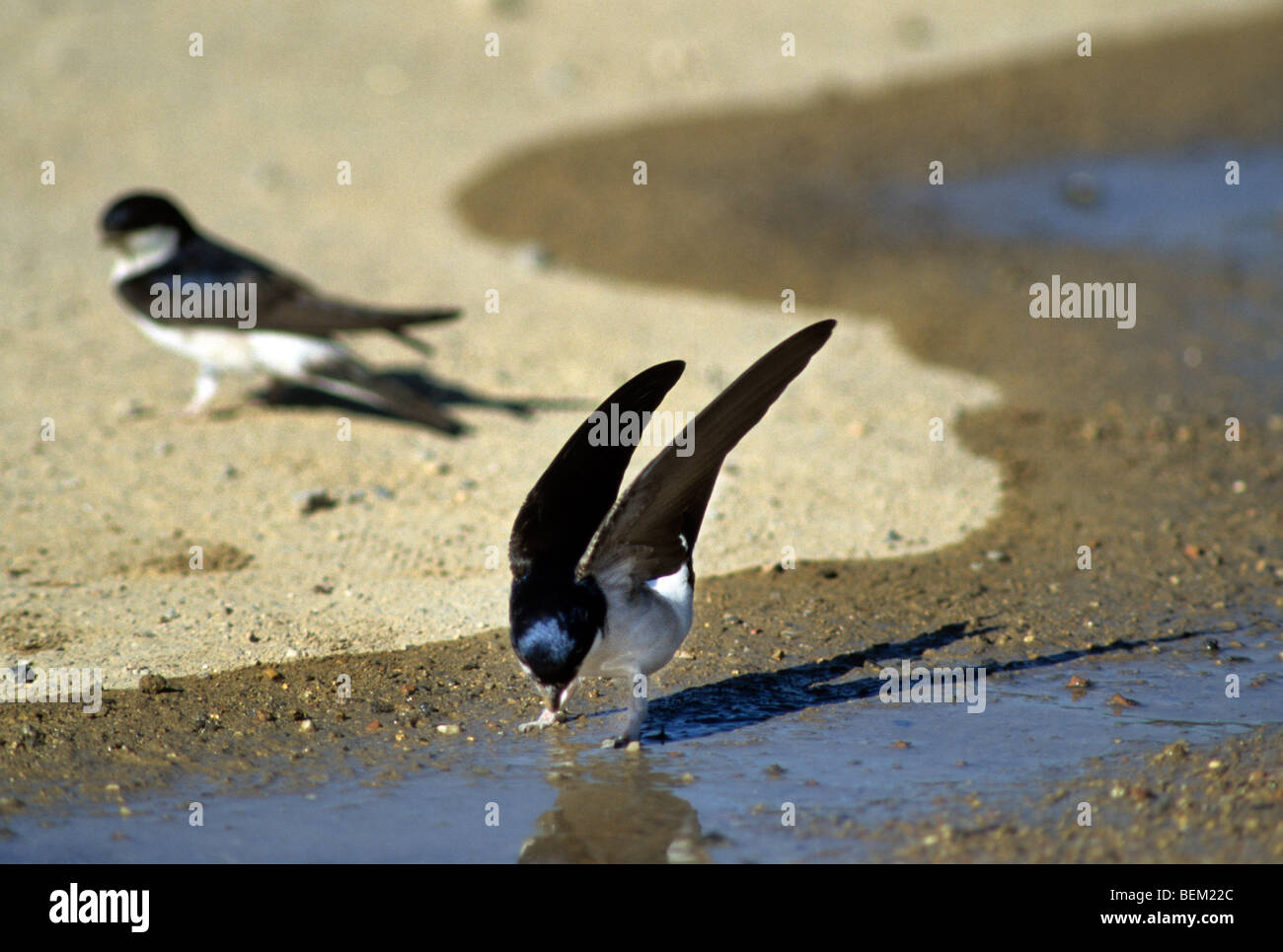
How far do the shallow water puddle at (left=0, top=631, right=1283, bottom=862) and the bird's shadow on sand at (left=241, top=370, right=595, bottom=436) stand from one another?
3.23m

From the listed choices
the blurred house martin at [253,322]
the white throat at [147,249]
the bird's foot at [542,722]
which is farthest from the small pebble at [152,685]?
the white throat at [147,249]

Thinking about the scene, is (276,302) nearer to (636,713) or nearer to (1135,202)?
(636,713)

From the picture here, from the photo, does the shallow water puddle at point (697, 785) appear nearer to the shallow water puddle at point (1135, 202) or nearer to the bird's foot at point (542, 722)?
the bird's foot at point (542, 722)

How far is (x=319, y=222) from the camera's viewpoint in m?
11.1

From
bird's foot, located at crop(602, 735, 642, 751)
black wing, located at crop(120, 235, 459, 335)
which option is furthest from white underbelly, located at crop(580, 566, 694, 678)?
black wing, located at crop(120, 235, 459, 335)

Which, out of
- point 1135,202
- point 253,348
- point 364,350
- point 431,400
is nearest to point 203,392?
point 253,348

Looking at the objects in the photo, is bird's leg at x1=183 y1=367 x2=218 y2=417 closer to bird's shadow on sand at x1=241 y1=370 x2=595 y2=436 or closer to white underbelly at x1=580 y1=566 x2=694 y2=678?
bird's shadow on sand at x1=241 y1=370 x2=595 y2=436

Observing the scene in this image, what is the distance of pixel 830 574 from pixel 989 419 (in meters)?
2.15

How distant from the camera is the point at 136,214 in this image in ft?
25.2

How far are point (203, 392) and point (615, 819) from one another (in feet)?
14.0

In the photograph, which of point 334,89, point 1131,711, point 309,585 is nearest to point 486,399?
point 309,585

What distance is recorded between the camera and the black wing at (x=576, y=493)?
4.19 m

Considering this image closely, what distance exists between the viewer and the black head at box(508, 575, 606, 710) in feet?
12.5
